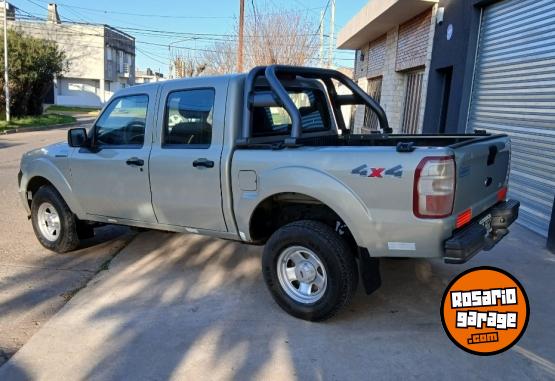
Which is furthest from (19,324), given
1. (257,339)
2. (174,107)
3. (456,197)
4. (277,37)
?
(277,37)

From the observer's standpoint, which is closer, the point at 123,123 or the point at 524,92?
the point at 123,123

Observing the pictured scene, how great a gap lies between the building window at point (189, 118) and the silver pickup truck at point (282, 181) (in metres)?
0.01

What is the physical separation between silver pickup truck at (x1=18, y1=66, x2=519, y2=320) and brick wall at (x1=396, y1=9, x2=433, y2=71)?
6798 millimetres

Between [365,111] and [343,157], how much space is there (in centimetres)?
1500

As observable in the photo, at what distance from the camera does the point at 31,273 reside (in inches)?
199

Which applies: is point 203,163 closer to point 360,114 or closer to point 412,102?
point 412,102

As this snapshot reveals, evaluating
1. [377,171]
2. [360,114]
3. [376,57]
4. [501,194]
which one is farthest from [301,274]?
[360,114]

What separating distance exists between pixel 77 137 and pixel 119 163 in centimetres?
63

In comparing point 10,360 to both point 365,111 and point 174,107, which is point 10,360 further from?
point 365,111

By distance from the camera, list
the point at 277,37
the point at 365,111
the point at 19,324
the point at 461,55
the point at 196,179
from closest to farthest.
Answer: the point at 19,324 < the point at 196,179 < the point at 461,55 < the point at 365,111 < the point at 277,37

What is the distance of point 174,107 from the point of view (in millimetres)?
4648

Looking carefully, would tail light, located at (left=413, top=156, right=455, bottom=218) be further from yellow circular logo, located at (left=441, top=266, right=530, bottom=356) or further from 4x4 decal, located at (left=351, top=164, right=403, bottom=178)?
yellow circular logo, located at (left=441, top=266, right=530, bottom=356)

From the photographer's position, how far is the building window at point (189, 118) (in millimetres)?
4387

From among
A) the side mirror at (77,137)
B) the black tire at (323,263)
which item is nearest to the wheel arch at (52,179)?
the side mirror at (77,137)
